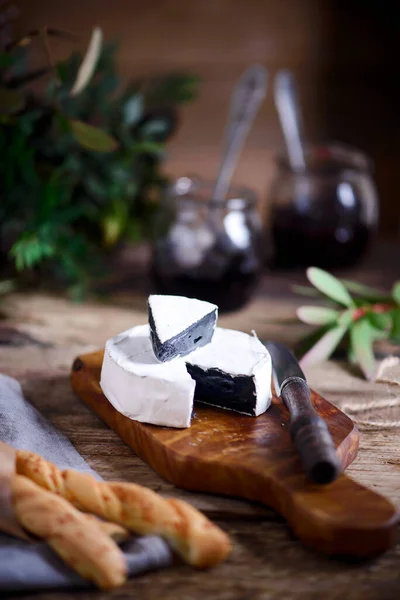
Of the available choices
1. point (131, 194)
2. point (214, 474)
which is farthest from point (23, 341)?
point (214, 474)

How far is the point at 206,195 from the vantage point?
68.3 inches

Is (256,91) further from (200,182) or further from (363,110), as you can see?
(363,110)

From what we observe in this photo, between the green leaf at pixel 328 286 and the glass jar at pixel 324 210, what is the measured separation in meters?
0.57

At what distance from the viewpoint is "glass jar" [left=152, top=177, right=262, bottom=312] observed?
1.64 m

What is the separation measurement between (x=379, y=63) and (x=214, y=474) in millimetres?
1838

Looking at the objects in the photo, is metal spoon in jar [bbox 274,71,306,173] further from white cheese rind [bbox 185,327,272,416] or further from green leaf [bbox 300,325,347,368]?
white cheese rind [bbox 185,327,272,416]

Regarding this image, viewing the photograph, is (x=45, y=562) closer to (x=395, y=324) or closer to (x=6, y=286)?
(x=395, y=324)

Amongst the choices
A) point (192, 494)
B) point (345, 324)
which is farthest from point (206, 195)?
point (192, 494)

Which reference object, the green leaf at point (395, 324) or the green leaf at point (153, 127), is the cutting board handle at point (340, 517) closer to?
the green leaf at point (395, 324)

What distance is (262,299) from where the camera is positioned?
73.7 inches

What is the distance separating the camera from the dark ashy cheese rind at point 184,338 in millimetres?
1103

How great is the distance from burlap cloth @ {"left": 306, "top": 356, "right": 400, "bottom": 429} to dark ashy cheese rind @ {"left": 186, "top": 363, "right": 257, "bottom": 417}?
0.23 m

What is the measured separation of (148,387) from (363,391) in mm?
496

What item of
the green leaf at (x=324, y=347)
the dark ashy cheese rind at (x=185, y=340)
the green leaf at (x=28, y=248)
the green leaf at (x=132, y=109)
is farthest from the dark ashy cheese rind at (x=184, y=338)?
the green leaf at (x=132, y=109)
